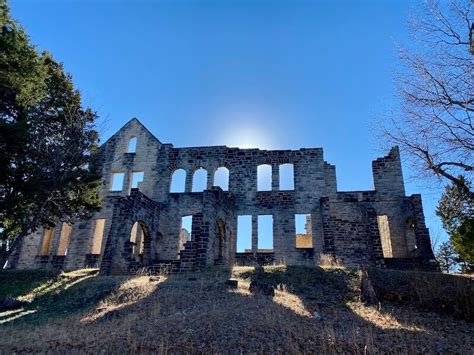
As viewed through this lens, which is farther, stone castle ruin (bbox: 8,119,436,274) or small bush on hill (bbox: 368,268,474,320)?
stone castle ruin (bbox: 8,119,436,274)

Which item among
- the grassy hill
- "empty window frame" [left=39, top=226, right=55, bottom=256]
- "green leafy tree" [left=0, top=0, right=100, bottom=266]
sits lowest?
the grassy hill

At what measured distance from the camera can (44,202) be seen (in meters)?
13.3

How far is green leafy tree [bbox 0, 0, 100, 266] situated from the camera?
11852 millimetres

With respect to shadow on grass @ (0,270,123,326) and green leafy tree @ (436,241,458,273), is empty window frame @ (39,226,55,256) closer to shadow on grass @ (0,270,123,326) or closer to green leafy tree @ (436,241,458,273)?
shadow on grass @ (0,270,123,326)

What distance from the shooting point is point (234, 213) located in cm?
2122

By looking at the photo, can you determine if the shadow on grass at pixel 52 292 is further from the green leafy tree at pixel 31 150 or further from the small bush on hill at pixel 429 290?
the small bush on hill at pixel 429 290

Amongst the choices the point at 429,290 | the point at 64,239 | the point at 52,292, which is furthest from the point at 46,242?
the point at 429,290

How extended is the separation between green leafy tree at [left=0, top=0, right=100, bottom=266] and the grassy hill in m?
3.16

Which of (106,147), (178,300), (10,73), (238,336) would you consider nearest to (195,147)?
(106,147)

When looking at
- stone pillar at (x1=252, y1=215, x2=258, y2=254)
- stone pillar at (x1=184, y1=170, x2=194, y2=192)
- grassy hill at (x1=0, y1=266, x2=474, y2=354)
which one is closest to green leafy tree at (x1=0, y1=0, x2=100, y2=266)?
grassy hill at (x1=0, y1=266, x2=474, y2=354)

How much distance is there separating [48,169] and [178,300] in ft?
23.3

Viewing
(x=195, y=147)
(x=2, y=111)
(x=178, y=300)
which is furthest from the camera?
(x=195, y=147)

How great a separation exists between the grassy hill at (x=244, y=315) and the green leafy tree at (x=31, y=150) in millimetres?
3161

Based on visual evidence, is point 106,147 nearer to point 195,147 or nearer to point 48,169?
point 195,147
